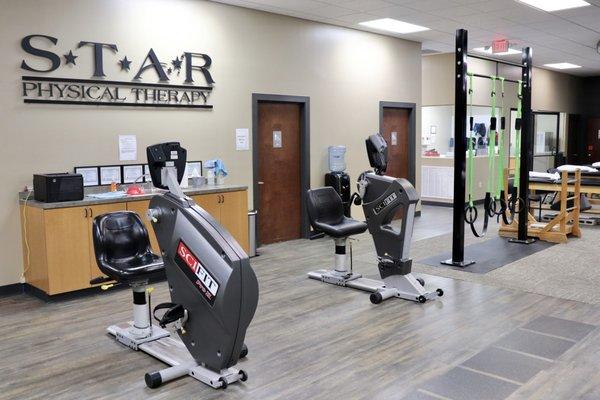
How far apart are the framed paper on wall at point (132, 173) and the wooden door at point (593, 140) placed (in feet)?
42.3

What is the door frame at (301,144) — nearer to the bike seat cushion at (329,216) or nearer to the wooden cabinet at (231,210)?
the wooden cabinet at (231,210)

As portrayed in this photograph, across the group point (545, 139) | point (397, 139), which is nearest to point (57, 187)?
point (397, 139)

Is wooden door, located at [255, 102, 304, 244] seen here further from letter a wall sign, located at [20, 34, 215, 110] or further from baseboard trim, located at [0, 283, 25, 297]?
baseboard trim, located at [0, 283, 25, 297]

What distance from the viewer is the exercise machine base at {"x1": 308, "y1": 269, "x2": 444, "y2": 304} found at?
15.2 ft

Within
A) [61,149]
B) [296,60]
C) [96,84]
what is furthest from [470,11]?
[61,149]

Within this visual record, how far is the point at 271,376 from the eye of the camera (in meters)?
3.29

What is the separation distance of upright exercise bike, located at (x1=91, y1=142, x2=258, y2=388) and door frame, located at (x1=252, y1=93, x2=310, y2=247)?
314 centimetres

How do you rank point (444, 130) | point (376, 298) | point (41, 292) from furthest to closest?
point (444, 130) < point (41, 292) < point (376, 298)

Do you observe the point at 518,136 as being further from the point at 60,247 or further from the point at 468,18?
the point at 60,247

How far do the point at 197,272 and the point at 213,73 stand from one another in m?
3.81

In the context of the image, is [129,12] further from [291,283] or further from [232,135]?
[291,283]

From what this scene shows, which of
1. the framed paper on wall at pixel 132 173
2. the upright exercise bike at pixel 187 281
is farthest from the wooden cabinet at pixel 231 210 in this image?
the upright exercise bike at pixel 187 281

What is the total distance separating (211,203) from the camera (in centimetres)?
579

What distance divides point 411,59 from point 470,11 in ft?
6.71
